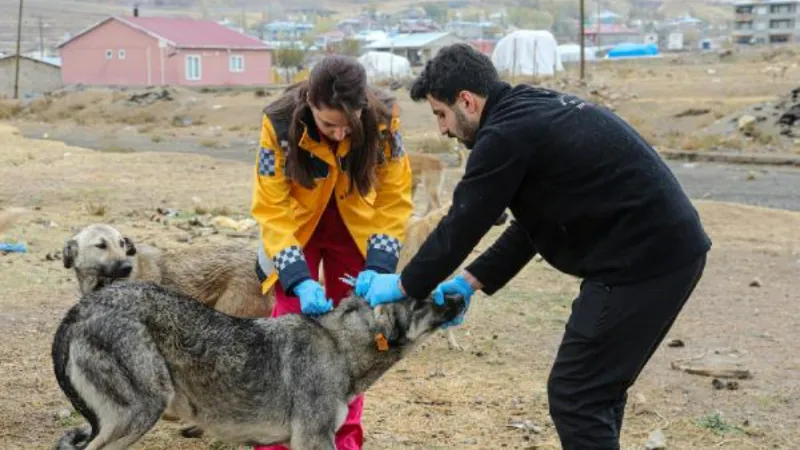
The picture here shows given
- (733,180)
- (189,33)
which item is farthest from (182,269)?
(189,33)

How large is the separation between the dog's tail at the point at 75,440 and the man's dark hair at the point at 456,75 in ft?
7.71

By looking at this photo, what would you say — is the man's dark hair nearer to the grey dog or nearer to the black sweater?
the black sweater

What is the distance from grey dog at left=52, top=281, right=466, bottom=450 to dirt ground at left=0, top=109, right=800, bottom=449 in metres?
1.38

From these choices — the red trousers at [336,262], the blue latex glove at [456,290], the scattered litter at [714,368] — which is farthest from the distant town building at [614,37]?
the blue latex glove at [456,290]

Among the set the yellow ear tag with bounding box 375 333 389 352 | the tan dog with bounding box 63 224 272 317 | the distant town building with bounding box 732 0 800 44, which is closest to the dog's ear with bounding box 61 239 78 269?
the tan dog with bounding box 63 224 272 317

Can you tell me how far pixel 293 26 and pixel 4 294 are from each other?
16620cm

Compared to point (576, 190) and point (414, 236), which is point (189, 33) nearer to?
point (414, 236)

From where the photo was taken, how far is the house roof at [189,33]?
71.1 meters

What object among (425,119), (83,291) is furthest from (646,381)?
(425,119)

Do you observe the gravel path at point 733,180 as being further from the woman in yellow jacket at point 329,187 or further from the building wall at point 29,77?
the building wall at point 29,77

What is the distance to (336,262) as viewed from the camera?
5.93m

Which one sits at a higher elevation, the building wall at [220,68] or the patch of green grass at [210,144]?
the building wall at [220,68]

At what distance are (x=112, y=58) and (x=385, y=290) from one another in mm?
73009

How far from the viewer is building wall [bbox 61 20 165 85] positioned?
7169cm
